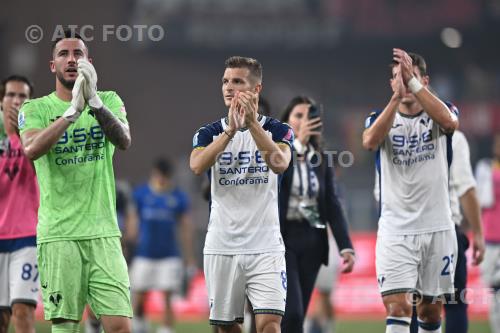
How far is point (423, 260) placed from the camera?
26.9 feet

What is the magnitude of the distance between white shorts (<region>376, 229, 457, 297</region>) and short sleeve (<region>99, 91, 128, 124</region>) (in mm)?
2481

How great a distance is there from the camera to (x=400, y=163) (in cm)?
820

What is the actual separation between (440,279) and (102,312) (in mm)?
2853

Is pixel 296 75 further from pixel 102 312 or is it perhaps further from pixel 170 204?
pixel 102 312

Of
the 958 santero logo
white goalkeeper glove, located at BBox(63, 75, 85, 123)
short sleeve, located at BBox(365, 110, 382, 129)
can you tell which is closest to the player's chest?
short sleeve, located at BBox(365, 110, 382, 129)

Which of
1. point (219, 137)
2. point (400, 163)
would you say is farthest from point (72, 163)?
point (400, 163)

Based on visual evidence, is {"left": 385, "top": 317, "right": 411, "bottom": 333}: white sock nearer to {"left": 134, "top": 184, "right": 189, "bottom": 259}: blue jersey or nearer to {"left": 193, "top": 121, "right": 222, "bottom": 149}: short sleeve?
{"left": 193, "top": 121, "right": 222, "bottom": 149}: short sleeve

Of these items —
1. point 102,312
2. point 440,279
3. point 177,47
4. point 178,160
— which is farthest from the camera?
point 177,47

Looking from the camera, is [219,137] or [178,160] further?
[178,160]

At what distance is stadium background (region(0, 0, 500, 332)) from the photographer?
3231 centimetres

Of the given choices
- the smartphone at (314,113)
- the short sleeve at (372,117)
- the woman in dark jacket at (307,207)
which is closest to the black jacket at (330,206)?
the woman in dark jacket at (307,207)

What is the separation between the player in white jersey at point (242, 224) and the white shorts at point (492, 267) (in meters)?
5.86

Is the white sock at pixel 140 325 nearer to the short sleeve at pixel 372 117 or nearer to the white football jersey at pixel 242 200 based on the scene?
the short sleeve at pixel 372 117

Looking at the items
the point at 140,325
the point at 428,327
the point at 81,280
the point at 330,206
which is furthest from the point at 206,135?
the point at 140,325
